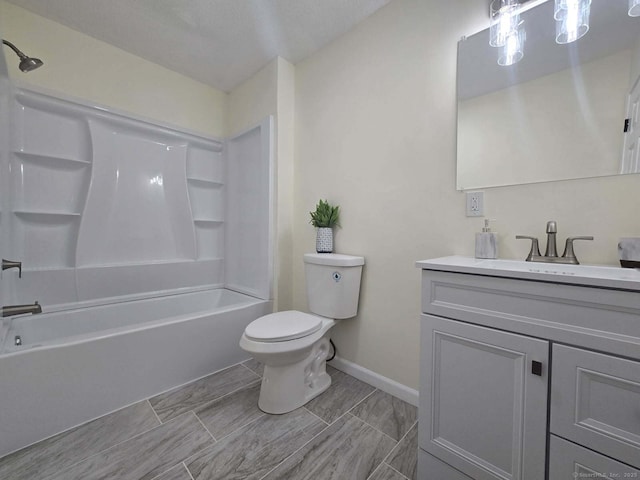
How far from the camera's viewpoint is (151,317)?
6.95 feet

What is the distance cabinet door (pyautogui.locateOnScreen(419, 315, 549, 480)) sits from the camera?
750mm

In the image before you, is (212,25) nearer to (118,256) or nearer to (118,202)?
(118,202)

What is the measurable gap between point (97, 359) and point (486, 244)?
196 cm

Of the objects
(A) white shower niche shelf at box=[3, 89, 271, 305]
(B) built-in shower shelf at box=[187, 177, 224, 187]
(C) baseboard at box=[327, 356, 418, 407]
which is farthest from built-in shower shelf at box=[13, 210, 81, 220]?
(C) baseboard at box=[327, 356, 418, 407]

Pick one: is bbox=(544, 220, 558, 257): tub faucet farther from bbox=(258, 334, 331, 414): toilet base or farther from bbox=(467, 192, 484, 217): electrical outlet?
bbox=(258, 334, 331, 414): toilet base

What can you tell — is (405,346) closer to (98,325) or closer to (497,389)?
(497,389)

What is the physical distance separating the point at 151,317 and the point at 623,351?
2567 millimetres

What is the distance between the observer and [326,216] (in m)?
1.80

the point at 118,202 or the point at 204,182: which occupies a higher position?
the point at 204,182

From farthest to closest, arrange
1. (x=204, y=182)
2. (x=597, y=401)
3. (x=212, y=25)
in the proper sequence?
(x=204, y=182), (x=212, y=25), (x=597, y=401)

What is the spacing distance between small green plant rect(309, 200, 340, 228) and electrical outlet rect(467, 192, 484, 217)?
0.81 meters

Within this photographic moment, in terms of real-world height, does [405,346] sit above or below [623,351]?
below

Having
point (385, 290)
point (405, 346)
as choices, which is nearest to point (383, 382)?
point (405, 346)

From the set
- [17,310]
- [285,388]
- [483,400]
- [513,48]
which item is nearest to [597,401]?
[483,400]
